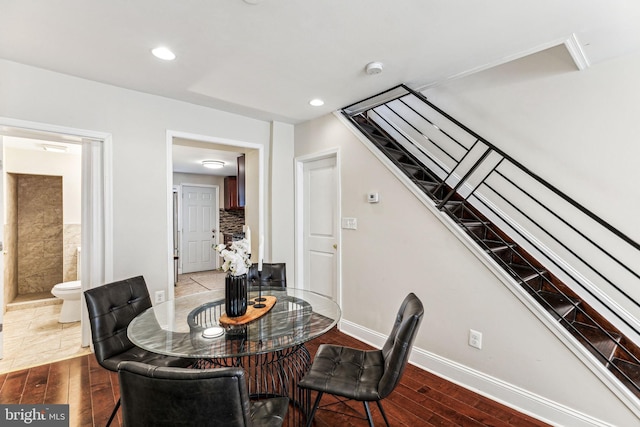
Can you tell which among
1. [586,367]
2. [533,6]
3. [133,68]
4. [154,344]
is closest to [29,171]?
[133,68]

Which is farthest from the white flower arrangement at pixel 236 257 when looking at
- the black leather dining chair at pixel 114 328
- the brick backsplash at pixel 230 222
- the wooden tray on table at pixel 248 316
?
the brick backsplash at pixel 230 222

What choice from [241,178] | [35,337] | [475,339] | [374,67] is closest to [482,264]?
[475,339]

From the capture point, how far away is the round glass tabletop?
4.73 ft

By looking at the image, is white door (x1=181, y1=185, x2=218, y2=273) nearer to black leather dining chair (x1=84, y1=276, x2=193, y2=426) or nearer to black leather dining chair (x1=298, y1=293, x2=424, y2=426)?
black leather dining chair (x1=84, y1=276, x2=193, y2=426)

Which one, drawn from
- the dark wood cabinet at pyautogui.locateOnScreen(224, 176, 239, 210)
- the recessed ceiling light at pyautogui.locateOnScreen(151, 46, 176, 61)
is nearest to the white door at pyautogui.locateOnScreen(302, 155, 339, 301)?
the recessed ceiling light at pyautogui.locateOnScreen(151, 46, 176, 61)

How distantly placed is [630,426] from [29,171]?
22.2 ft

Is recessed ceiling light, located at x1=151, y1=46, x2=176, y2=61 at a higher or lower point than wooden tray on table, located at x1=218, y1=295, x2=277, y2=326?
higher

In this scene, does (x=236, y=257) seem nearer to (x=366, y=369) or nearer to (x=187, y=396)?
(x=187, y=396)

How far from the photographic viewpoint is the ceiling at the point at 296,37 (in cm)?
167

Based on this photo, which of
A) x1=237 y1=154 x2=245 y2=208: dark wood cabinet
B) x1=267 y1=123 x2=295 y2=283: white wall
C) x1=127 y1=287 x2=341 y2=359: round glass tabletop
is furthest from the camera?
x1=237 y1=154 x2=245 y2=208: dark wood cabinet

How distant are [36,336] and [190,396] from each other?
3.47 metres

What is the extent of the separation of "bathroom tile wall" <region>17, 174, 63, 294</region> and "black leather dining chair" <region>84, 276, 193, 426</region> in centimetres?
400

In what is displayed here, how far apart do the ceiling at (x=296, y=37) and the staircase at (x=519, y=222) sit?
0.62 m

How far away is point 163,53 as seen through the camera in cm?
215
